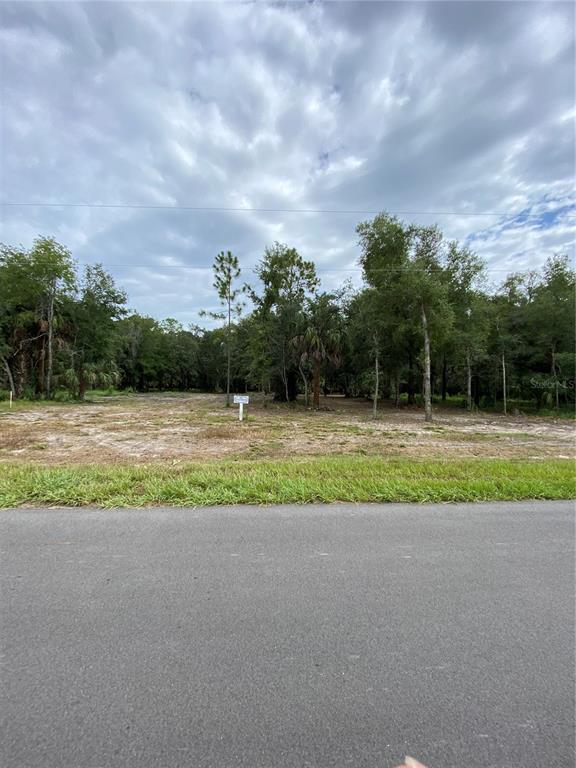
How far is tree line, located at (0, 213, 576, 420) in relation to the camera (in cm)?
1752

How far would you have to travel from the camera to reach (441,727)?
142cm

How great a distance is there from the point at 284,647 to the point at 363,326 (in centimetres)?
1811

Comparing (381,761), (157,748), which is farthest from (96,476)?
(381,761)

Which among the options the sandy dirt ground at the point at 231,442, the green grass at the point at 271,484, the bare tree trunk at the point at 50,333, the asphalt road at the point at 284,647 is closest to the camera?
the asphalt road at the point at 284,647

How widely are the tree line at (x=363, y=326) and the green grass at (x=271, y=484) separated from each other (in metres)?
12.4

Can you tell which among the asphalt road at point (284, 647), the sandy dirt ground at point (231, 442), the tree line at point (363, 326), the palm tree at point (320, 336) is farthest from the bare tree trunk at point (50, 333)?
the asphalt road at point (284, 647)

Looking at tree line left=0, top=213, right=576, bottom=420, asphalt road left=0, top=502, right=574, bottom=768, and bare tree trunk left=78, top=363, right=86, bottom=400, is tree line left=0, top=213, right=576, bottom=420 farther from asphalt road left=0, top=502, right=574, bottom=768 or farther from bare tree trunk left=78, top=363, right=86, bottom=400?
asphalt road left=0, top=502, right=574, bottom=768

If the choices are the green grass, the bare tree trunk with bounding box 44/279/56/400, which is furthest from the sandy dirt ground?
the bare tree trunk with bounding box 44/279/56/400

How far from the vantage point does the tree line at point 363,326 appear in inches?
690

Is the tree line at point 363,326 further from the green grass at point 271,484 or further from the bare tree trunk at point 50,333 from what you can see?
the green grass at point 271,484

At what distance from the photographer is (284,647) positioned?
183 centimetres

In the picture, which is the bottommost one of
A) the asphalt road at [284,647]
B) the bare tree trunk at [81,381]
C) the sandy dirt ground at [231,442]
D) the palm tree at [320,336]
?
the sandy dirt ground at [231,442]

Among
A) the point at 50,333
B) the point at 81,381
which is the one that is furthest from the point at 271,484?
the point at 50,333

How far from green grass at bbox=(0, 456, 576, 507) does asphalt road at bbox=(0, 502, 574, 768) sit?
81 centimetres
